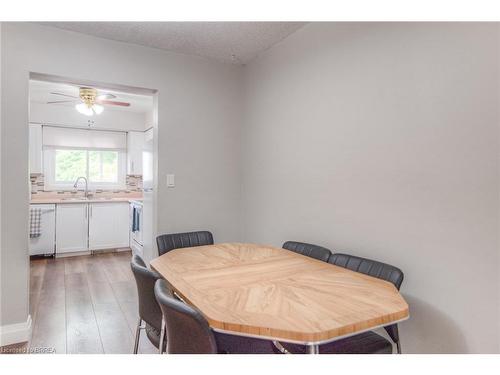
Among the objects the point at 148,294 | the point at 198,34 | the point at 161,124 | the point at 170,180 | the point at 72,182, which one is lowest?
the point at 148,294

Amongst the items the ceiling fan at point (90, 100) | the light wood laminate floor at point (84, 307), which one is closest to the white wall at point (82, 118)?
the ceiling fan at point (90, 100)

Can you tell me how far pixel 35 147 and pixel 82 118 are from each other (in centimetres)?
83

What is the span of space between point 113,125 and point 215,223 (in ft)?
10.9

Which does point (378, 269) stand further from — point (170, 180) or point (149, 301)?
point (170, 180)

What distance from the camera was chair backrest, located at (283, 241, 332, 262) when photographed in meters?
2.11

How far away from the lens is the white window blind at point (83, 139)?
205 inches

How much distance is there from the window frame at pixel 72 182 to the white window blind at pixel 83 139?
0.23 feet

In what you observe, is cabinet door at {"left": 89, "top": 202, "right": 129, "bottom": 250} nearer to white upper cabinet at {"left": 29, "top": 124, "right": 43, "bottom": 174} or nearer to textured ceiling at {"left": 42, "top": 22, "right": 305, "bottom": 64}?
white upper cabinet at {"left": 29, "top": 124, "right": 43, "bottom": 174}

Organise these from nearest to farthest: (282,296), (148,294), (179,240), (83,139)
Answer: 1. (282,296)
2. (148,294)
3. (179,240)
4. (83,139)

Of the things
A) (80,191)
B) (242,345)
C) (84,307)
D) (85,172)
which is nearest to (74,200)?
(80,191)

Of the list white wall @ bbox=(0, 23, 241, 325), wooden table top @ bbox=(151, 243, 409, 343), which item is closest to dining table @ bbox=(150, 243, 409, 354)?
wooden table top @ bbox=(151, 243, 409, 343)

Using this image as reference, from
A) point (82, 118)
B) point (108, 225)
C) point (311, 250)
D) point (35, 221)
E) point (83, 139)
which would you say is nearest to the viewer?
point (311, 250)

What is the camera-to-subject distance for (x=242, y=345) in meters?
1.50
